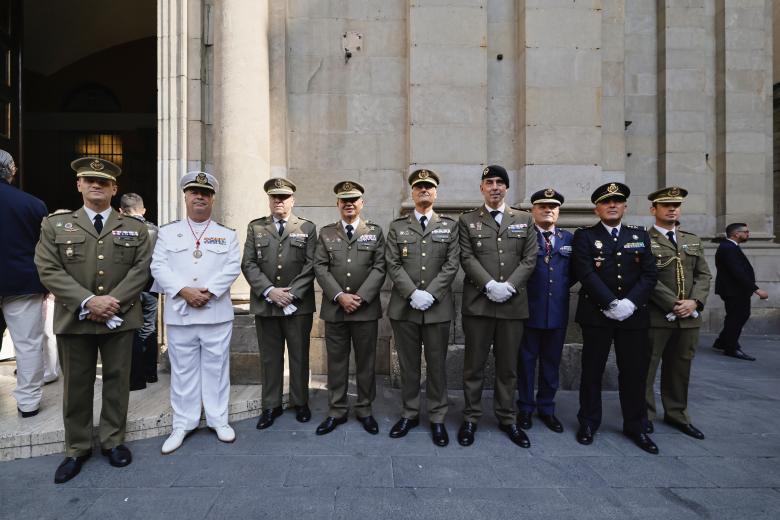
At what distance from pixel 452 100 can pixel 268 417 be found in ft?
15.2

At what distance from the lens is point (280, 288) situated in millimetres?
4145

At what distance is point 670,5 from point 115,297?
1076cm

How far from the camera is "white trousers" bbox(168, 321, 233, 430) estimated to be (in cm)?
378

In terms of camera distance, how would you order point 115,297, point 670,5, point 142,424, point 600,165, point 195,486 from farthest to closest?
1. point 670,5
2. point 600,165
3. point 142,424
4. point 115,297
5. point 195,486

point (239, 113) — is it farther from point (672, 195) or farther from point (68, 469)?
point (672, 195)

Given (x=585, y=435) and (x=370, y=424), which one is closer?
(x=585, y=435)

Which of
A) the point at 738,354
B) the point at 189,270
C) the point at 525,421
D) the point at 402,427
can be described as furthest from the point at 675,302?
the point at 189,270

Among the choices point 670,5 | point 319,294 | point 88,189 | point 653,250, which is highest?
point 670,5

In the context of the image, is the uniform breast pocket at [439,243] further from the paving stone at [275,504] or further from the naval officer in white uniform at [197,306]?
the paving stone at [275,504]

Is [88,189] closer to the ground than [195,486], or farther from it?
farther from it

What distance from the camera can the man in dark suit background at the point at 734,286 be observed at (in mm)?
6957

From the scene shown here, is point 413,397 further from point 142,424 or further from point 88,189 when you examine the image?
point 88,189

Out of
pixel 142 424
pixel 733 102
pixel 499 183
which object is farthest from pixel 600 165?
pixel 142 424

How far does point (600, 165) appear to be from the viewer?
5562mm
